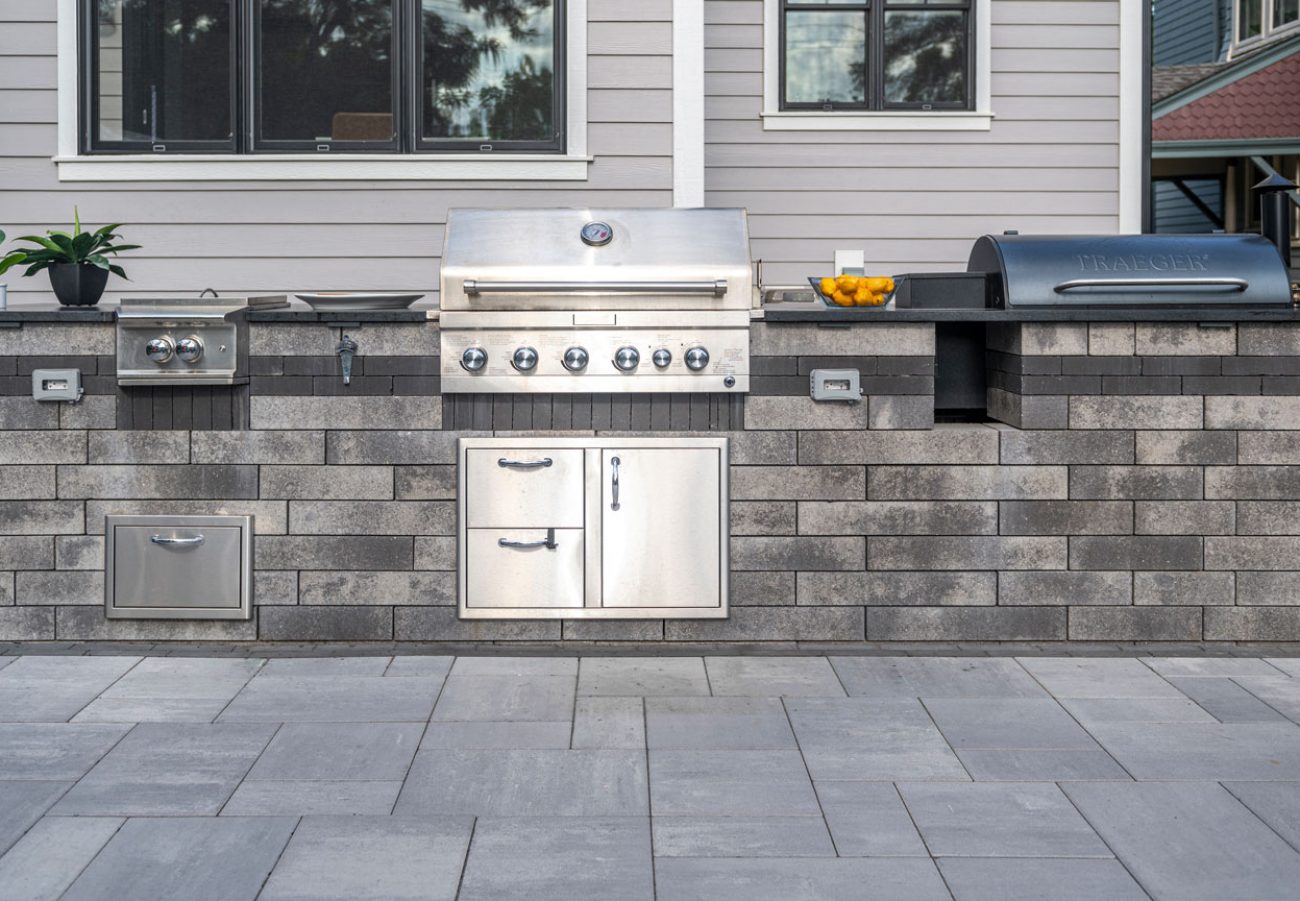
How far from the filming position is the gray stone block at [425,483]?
16.9 feet

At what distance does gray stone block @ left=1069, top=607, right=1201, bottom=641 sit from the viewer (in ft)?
17.0

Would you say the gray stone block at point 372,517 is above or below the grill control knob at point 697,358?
below

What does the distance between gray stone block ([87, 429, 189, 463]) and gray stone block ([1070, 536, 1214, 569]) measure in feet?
10.0

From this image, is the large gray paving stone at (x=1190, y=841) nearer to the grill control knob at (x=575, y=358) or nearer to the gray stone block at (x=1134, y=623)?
the gray stone block at (x=1134, y=623)

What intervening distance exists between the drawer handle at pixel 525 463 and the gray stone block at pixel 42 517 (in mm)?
1444

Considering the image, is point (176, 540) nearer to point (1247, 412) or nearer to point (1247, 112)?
point (1247, 412)

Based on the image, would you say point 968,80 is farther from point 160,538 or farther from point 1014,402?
point 160,538

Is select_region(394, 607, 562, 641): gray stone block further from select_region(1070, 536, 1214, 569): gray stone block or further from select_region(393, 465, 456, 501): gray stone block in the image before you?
select_region(1070, 536, 1214, 569): gray stone block

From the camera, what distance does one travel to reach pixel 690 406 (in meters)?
5.15

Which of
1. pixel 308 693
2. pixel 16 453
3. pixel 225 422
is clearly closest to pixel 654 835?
pixel 308 693

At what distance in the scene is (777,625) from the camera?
5184mm

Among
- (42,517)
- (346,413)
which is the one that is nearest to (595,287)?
(346,413)

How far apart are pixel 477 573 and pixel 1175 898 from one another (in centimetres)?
276

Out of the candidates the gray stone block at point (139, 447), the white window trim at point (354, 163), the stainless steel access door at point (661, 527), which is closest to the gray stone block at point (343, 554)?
the gray stone block at point (139, 447)
